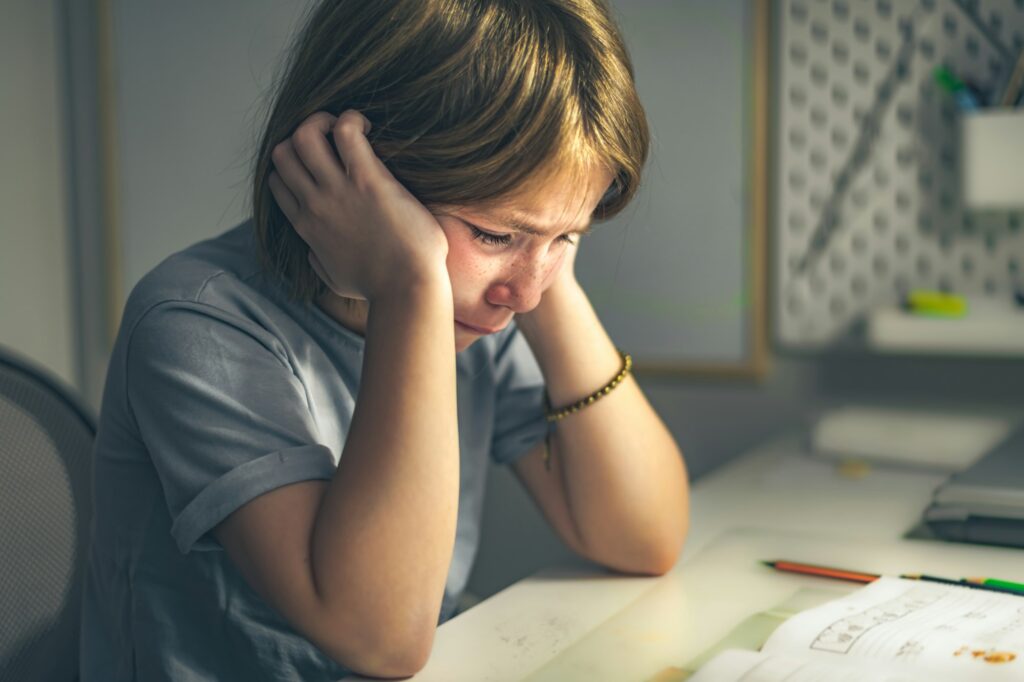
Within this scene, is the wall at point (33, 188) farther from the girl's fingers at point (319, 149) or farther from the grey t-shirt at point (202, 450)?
the girl's fingers at point (319, 149)

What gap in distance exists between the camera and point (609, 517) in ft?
2.47

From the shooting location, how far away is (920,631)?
57 cm

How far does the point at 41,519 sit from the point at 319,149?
1.15 feet

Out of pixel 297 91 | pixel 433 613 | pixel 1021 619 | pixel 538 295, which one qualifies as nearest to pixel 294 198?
pixel 297 91

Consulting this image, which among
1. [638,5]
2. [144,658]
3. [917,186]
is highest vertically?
[638,5]

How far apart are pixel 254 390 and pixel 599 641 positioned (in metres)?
0.25

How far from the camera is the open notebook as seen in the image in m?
0.53

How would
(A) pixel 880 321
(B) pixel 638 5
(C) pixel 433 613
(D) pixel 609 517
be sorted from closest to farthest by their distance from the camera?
(C) pixel 433 613, (D) pixel 609 517, (A) pixel 880 321, (B) pixel 638 5

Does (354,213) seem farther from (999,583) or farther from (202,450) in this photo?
(999,583)

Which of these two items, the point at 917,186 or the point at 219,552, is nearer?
the point at 219,552

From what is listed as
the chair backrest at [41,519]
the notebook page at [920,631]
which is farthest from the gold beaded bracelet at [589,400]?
the chair backrest at [41,519]

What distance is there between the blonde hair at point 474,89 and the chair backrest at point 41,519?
0.95 ft

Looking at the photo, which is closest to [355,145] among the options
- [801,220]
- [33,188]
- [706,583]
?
[706,583]

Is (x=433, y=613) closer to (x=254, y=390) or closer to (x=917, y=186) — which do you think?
(x=254, y=390)
